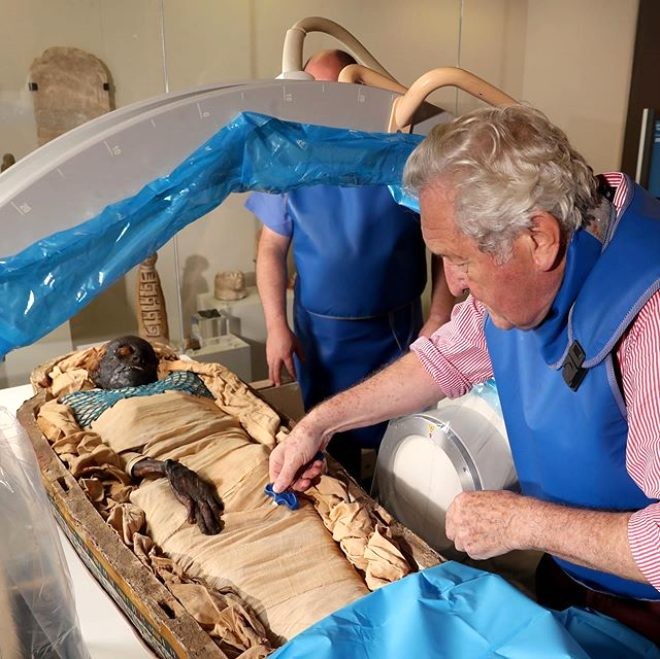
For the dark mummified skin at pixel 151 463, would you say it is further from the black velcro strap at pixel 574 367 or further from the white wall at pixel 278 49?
the white wall at pixel 278 49

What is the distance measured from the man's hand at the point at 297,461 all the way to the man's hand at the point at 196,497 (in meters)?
0.17

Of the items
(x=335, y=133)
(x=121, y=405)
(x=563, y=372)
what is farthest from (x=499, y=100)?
(x=121, y=405)

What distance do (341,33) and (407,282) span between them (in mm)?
1020

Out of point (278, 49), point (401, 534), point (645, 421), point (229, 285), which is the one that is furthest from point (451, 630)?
point (278, 49)

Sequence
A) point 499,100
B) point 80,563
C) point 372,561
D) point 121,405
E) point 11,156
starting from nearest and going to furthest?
point 499,100 < point 372,561 < point 80,563 < point 121,405 < point 11,156

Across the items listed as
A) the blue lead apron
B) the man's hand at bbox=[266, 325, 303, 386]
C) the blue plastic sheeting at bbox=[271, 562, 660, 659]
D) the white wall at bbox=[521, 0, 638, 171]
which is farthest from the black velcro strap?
the white wall at bbox=[521, 0, 638, 171]

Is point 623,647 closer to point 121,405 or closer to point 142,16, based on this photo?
point 121,405

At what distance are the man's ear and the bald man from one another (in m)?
1.17

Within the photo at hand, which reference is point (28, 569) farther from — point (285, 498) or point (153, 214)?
point (285, 498)

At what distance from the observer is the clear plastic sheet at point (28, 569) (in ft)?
3.09

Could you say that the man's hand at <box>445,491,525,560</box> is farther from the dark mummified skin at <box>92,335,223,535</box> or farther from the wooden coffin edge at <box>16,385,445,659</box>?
the dark mummified skin at <box>92,335,223,535</box>

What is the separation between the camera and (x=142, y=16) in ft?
11.4

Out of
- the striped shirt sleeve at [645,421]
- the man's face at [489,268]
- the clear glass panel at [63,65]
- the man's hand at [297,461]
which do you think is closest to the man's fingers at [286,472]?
the man's hand at [297,461]

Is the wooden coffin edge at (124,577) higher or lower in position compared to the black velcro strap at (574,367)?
lower
